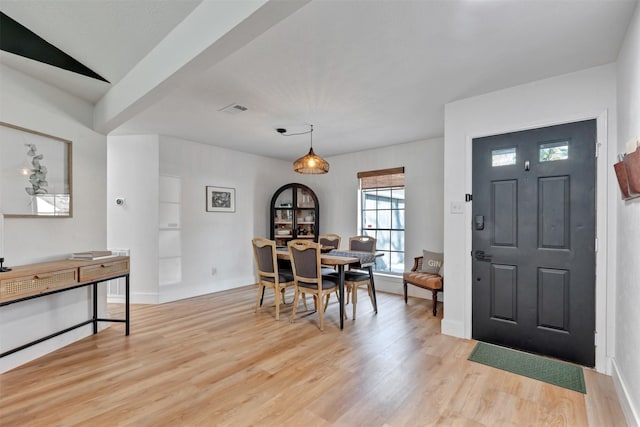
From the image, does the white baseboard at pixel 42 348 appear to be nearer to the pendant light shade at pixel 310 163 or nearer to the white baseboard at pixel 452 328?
the pendant light shade at pixel 310 163

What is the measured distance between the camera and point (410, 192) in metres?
4.95

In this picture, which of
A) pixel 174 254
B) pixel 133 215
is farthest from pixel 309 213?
pixel 133 215

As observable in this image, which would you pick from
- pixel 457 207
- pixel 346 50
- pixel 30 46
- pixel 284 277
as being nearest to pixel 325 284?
pixel 284 277

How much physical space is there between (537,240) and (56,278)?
4128 mm

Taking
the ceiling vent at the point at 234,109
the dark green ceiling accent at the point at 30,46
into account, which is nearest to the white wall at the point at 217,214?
the ceiling vent at the point at 234,109

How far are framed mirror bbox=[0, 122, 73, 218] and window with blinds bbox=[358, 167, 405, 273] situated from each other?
421cm

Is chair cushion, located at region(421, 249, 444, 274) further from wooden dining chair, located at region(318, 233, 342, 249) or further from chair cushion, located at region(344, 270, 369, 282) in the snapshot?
wooden dining chair, located at region(318, 233, 342, 249)

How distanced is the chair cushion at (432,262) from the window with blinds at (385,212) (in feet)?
2.54

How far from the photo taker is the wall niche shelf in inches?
229

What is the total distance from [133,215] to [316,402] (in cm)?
387

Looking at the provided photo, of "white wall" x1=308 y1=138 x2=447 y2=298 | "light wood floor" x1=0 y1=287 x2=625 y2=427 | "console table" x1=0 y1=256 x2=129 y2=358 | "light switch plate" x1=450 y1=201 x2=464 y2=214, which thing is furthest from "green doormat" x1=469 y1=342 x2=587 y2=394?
"console table" x1=0 y1=256 x2=129 y2=358

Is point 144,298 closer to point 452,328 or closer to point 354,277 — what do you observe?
point 354,277

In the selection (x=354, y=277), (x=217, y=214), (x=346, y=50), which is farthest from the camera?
(x=217, y=214)

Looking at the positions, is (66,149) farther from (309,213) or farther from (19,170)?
(309,213)
